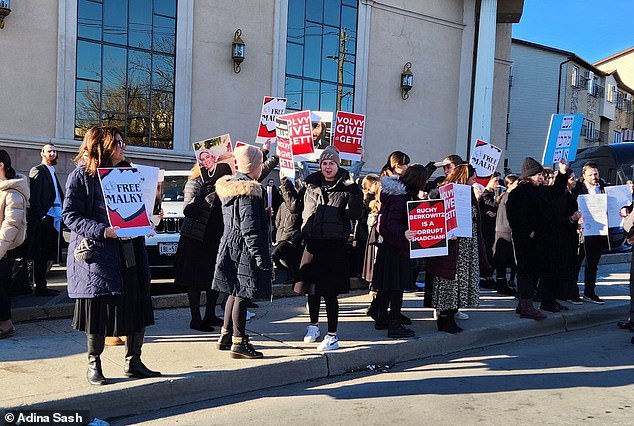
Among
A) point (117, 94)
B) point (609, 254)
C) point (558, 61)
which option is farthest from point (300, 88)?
point (558, 61)

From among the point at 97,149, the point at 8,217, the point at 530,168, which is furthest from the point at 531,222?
the point at 8,217

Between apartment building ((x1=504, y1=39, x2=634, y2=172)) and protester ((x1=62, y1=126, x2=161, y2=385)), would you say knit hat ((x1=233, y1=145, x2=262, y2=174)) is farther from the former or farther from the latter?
apartment building ((x1=504, y1=39, x2=634, y2=172))

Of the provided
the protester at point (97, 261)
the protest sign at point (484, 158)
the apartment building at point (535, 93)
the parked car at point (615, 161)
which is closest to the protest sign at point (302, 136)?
the protester at point (97, 261)

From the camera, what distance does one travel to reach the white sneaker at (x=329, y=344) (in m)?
6.27

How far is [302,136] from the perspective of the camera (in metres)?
7.70

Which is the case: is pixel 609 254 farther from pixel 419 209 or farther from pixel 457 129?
pixel 419 209

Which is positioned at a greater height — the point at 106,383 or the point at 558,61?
the point at 558,61

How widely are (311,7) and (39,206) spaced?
1141cm

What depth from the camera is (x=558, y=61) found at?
3816cm

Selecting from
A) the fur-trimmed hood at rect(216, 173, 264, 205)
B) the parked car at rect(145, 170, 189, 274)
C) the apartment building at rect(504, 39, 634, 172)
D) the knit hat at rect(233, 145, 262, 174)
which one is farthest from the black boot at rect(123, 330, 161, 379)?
the apartment building at rect(504, 39, 634, 172)

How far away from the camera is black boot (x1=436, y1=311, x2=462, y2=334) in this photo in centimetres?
721

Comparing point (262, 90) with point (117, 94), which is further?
point (262, 90)

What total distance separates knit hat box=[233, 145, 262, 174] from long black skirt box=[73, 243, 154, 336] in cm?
139

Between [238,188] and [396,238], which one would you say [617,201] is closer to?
[396,238]
